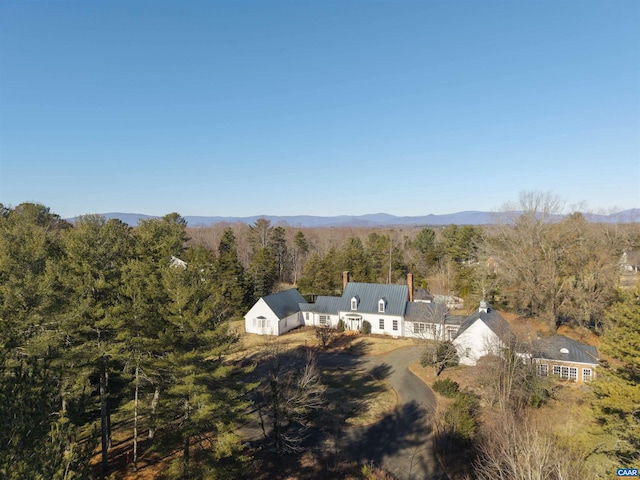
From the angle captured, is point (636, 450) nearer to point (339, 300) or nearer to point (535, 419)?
point (535, 419)

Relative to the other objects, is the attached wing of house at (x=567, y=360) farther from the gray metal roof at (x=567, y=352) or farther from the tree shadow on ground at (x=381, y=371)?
the tree shadow on ground at (x=381, y=371)

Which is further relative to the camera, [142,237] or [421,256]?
[421,256]

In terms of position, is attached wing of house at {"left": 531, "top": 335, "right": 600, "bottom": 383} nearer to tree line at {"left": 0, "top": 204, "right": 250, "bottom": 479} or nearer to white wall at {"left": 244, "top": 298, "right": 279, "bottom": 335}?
tree line at {"left": 0, "top": 204, "right": 250, "bottom": 479}

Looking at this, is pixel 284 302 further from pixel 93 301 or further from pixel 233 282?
pixel 93 301

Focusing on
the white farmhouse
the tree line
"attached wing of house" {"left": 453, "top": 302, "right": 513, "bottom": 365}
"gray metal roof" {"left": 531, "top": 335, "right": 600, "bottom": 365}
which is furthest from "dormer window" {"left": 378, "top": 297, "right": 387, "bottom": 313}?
the tree line

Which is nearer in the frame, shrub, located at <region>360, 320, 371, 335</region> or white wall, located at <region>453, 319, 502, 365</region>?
white wall, located at <region>453, 319, 502, 365</region>

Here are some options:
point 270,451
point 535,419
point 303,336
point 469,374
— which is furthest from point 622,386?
point 303,336

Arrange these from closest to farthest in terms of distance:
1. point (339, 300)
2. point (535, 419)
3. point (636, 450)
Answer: point (636, 450)
point (535, 419)
point (339, 300)
